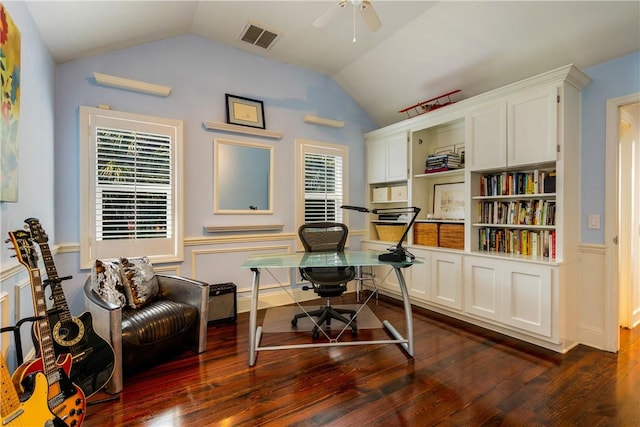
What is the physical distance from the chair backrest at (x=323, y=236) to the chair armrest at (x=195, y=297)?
1104 mm

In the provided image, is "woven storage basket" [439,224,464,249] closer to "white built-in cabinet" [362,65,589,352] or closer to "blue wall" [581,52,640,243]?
A: "white built-in cabinet" [362,65,589,352]

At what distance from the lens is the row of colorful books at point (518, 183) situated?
2688 mm

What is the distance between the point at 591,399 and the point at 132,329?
2.99 metres

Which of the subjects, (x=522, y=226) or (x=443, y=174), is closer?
(x=522, y=226)

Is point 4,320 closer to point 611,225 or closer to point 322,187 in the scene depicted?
point 322,187

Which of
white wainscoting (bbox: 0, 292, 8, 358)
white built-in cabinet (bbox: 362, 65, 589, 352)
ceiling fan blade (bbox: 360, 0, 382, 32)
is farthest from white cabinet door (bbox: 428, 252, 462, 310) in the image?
white wainscoting (bbox: 0, 292, 8, 358)

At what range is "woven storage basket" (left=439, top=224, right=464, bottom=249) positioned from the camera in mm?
3295

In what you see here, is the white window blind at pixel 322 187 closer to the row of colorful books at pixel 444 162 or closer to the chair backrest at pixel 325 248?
the chair backrest at pixel 325 248

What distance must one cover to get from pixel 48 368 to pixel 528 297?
331 centimetres

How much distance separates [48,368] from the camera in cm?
141

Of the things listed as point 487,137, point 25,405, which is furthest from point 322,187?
point 25,405

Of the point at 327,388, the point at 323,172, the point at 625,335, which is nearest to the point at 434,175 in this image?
the point at 323,172

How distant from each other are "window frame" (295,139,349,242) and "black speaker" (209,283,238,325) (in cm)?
106

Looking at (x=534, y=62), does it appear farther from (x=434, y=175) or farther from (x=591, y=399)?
(x=591, y=399)
